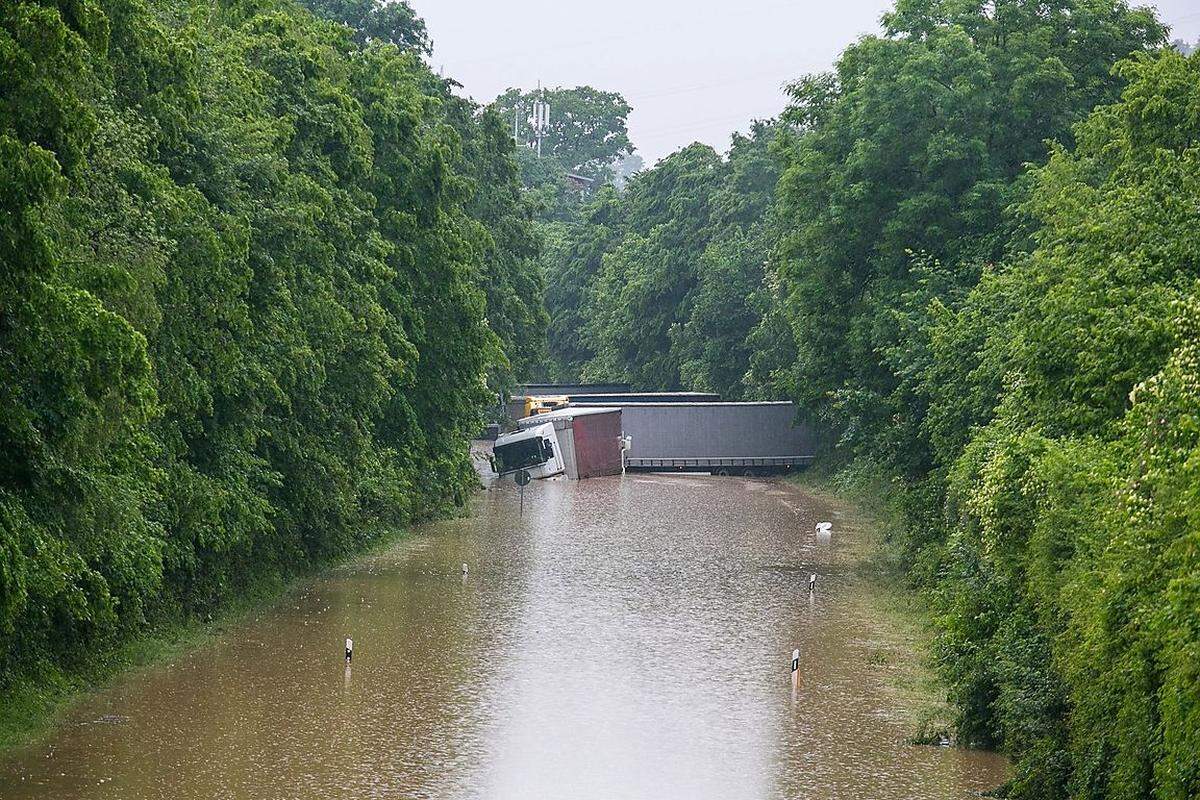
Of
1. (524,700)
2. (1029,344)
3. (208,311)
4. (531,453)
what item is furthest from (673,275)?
(524,700)

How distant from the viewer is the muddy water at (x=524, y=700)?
1780 cm

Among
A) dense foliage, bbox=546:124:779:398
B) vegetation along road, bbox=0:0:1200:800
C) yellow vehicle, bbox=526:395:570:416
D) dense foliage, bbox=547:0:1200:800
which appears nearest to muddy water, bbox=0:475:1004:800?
vegetation along road, bbox=0:0:1200:800

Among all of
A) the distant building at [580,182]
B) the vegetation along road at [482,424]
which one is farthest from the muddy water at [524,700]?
the distant building at [580,182]

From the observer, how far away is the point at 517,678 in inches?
924

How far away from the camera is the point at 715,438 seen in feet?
221

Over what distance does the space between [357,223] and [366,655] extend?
467 inches

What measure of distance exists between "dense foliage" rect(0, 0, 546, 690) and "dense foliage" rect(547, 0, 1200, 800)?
9358 millimetres

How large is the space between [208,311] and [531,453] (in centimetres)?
3876

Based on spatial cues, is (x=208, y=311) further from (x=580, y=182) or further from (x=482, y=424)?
(x=580, y=182)

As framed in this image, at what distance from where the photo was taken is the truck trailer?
220ft

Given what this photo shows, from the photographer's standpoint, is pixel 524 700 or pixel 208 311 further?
pixel 208 311

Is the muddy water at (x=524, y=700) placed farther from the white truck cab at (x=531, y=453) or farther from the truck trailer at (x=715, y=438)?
the truck trailer at (x=715, y=438)

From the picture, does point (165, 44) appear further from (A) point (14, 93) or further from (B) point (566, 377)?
(B) point (566, 377)

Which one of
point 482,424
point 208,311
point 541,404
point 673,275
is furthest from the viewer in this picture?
point 673,275
